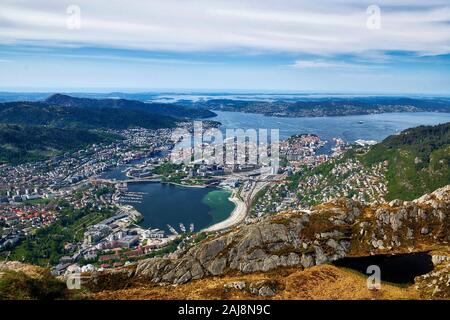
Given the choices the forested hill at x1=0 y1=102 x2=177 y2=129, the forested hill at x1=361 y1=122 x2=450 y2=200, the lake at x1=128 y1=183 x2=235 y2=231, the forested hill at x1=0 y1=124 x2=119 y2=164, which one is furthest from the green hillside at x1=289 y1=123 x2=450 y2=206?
the forested hill at x1=0 y1=102 x2=177 y2=129

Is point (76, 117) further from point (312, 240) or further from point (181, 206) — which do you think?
point (312, 240)

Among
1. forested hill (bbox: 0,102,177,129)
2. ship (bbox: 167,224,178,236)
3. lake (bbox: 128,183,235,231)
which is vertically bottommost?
ship (bbox: 167,224,178,236)

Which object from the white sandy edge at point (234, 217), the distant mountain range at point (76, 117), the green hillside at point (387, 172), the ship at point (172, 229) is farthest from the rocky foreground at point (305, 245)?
the distant mountain range at point (76, 117)

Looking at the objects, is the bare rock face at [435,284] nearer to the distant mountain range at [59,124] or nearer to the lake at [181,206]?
the lake at [181,206]

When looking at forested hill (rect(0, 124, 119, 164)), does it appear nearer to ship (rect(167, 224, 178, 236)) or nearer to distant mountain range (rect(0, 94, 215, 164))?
distant mountain range (rect(0, 94, 215, 164))

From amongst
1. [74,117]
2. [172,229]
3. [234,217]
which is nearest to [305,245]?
[172,229]

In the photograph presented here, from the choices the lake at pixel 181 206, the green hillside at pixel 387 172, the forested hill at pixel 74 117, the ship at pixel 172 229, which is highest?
the forested hill at pixel 74 117
